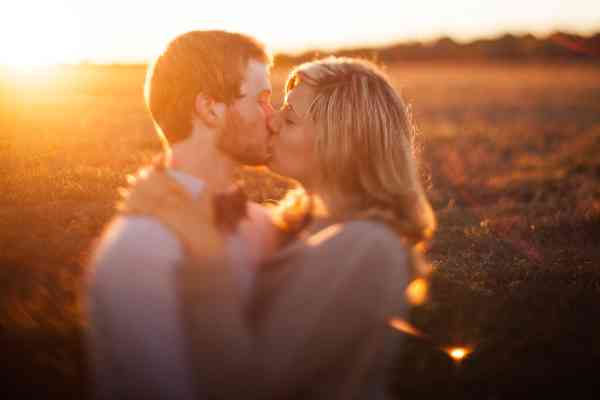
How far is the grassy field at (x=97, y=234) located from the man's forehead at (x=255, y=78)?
174 cm

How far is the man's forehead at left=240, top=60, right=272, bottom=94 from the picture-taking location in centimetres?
321

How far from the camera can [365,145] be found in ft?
11.5

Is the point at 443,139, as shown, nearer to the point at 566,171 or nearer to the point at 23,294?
the point at 566,171

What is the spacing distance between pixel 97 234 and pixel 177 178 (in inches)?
93.7

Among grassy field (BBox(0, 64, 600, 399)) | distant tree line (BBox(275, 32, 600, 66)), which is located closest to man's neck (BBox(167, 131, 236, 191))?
grassy field (BBox(0, 64, 600, 399))

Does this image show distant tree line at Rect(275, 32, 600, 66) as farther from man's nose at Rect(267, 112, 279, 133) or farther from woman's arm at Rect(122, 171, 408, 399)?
woman's arm at Rect(122, 171, 408, 399)

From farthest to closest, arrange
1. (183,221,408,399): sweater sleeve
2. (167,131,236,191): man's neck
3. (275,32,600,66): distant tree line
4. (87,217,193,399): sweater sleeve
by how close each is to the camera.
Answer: (275,32,600,66): distant tree line < (167,131,236,191): man's neck < (183,221,408,399): sweater sleeve < (87,217,193,399): sweater sleeve

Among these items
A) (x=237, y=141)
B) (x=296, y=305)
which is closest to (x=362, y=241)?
(x=296, y=305)

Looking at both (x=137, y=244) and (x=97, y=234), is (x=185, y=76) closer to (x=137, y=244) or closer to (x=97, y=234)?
(x=137, y=244)

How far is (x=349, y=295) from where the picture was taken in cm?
246

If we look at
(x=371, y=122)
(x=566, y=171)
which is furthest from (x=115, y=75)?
(x=566, y=171)

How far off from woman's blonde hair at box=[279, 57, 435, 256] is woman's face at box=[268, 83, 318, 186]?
0.08 m

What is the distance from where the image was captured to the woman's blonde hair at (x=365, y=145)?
10.6 feet

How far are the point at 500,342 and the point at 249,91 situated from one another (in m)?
3.32
